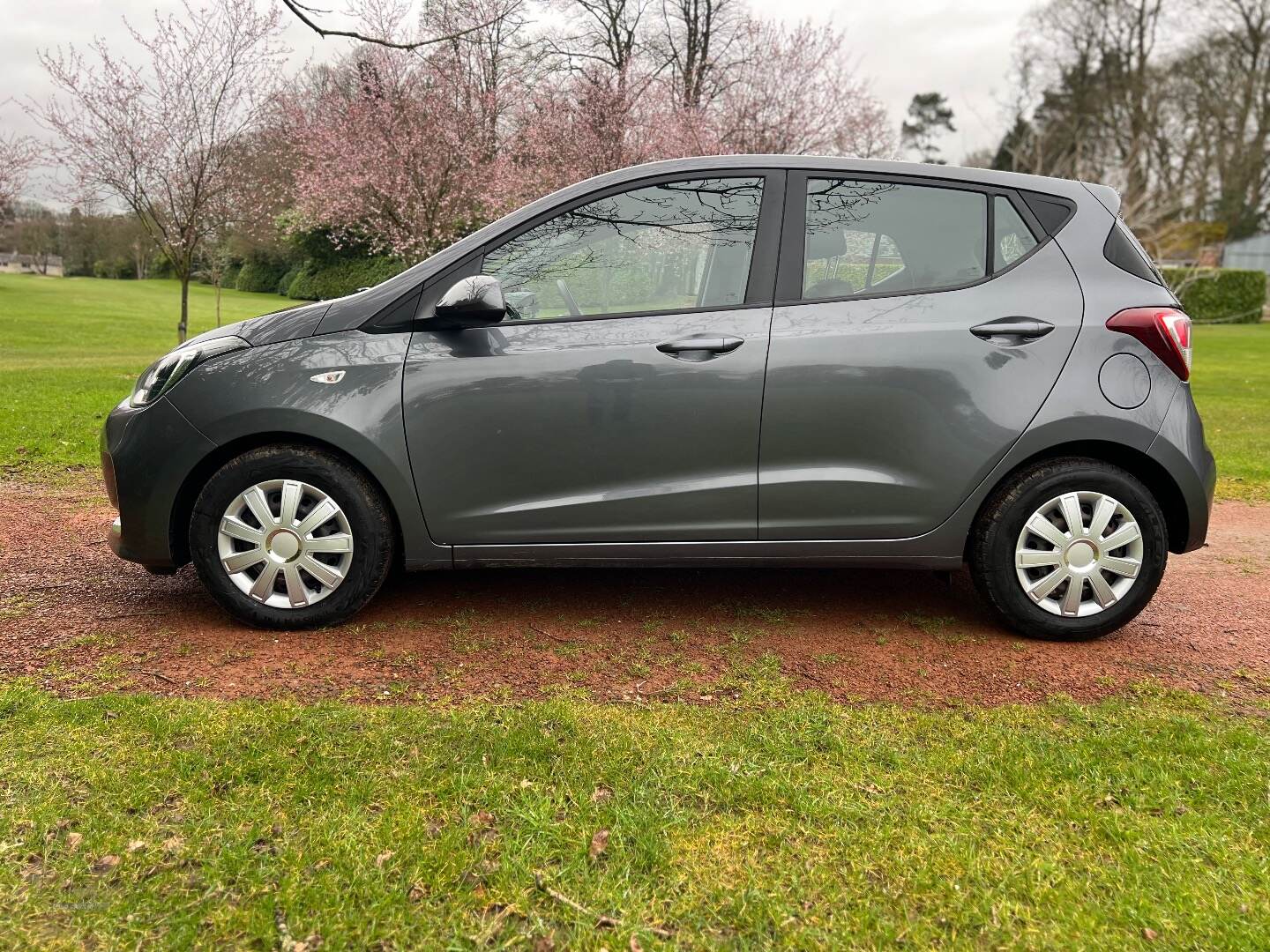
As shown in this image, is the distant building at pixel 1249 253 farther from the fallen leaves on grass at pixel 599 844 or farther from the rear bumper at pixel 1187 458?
the fallen leaves on grass at pixel 599 844

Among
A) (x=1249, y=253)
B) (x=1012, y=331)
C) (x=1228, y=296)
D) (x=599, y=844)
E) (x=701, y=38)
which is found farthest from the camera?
(x=1249, y=253)

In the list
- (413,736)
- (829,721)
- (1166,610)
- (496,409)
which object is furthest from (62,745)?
(1166,610)

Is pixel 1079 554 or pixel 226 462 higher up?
pixel 226 462

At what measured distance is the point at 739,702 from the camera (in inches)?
122

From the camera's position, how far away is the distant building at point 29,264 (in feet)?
180

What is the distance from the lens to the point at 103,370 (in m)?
14.0

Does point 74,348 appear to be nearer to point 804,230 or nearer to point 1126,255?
point 804,230

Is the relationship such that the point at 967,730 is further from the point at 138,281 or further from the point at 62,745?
the point at 138,281

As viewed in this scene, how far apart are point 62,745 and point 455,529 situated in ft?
4.74

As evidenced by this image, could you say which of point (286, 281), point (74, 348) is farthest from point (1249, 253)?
point (74, 348)

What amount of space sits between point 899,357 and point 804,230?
Result: 63 centimetres

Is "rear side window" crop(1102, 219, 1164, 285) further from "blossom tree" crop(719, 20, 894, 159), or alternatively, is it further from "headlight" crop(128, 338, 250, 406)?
"blossom tree" crop(719, 20, 894, 159)

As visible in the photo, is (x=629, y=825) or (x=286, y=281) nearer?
(x=629, y=825)

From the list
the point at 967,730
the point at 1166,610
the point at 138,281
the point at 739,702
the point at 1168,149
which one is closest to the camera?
the point at 967,730
